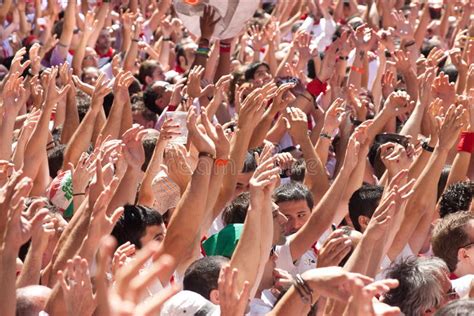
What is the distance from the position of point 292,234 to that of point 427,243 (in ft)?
2.20

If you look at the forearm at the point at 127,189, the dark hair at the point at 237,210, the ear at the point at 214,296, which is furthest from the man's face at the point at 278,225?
the ear at the point at 214,296

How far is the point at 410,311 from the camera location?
12.0 ft

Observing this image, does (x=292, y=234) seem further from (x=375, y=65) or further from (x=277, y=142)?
(x=375, y=65)

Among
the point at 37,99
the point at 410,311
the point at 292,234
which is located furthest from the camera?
the point at 37,99

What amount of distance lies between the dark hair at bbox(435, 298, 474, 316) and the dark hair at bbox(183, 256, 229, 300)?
0.92 meters

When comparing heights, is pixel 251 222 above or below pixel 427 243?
above

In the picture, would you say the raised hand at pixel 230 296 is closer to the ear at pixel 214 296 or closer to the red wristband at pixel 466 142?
the ear at pixel 214 296

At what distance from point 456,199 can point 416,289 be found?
4.42ft

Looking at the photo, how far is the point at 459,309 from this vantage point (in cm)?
309

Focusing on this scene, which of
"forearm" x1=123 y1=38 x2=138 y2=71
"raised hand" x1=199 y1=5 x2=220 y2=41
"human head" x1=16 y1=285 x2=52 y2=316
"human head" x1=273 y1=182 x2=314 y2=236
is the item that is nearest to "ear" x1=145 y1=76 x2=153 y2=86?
"forearm" x1=123 y1=38 x2=138 y2=71

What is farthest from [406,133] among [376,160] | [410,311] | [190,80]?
[410,311]

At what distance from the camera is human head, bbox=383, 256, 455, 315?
3.67 meters

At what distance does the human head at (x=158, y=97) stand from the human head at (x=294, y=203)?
87.7 inches

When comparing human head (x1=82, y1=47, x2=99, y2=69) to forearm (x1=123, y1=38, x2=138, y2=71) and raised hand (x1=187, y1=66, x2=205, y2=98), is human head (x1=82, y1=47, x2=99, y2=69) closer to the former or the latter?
forearm (x1=123, y1=38, x2=138, y2=71)
